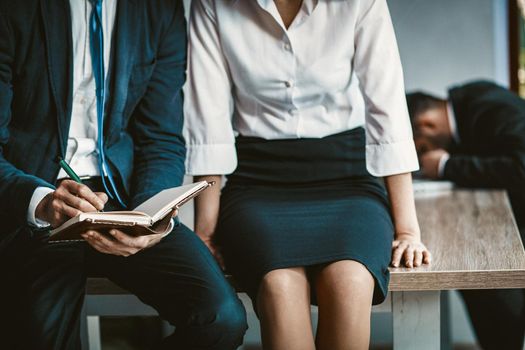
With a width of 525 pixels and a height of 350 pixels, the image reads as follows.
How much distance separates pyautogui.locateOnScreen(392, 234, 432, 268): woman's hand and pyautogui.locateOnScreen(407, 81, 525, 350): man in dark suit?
82 centimetres

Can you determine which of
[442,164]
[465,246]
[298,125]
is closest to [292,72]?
[298,125]

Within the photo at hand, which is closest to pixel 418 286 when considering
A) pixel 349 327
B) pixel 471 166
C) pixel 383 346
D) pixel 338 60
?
pixel 349 327

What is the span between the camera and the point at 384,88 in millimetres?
2115

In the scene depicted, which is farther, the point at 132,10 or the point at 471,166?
the point at 471,166

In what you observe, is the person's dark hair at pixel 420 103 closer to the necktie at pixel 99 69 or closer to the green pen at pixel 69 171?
the necktie at pixel 99 69

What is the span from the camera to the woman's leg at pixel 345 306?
1.78 m

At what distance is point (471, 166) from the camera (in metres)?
2.93

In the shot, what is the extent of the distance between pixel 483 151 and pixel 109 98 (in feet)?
4.94

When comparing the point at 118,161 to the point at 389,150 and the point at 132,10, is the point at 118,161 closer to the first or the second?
the point at 132,10

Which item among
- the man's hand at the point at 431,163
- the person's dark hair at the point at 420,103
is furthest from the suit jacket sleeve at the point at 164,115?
the person's dark hair at the point at 420,103

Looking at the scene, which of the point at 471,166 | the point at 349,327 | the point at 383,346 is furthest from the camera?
the point at 383,346

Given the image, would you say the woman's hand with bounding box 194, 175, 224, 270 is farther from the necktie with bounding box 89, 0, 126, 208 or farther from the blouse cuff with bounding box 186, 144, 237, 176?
the necktie with bounding box 89, 0, 126, 208

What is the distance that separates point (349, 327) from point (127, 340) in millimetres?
1716

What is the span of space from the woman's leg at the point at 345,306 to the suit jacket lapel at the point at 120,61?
0.62 metres
